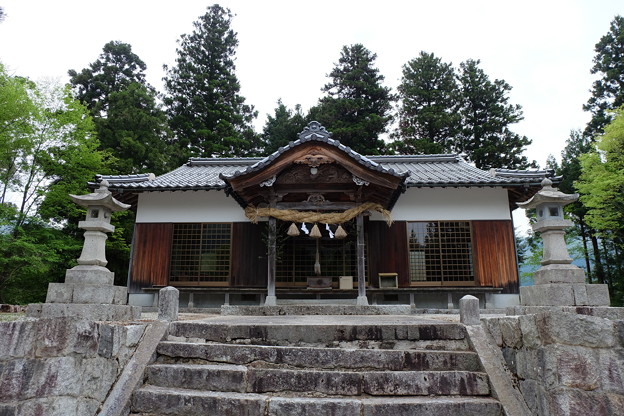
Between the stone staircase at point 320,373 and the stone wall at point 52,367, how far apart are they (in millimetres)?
504

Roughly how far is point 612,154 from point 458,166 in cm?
860

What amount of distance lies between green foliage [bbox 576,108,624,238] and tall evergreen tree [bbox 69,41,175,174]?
24083 millimetres

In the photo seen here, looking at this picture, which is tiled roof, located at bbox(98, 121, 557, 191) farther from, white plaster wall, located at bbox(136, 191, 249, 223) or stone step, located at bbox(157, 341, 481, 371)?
stone step, located at bbox(157, 341, 481, 371)

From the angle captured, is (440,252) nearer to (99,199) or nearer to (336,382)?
(336,382)

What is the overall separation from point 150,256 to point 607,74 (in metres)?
29.5

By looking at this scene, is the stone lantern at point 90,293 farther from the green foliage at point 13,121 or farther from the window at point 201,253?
the green foliage at point 13,121

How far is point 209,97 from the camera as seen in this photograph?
3031cm

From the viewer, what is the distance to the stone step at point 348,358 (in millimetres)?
4391

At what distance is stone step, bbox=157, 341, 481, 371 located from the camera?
4391mm

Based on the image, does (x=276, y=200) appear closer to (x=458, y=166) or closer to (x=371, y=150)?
(x=458, y=166)

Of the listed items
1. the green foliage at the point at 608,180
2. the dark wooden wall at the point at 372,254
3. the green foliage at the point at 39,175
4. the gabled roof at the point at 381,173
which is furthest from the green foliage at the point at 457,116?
the green foliage at the point at 39,175

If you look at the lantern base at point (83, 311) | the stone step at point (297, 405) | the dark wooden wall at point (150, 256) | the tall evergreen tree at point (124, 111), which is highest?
the tall evergreen tree at point (124, 111)

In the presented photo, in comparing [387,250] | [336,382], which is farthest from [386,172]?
[336,382]

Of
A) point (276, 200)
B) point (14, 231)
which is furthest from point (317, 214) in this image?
point (14, 231)
